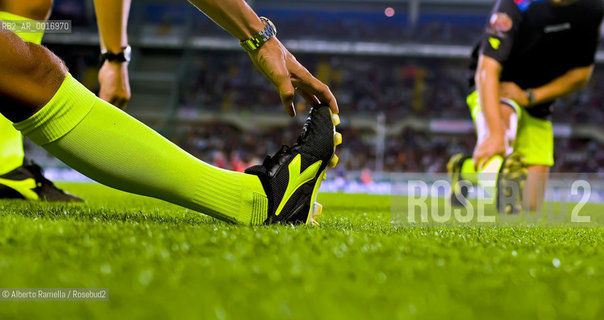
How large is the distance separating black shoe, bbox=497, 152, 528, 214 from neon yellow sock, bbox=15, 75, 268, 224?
164 centimetres

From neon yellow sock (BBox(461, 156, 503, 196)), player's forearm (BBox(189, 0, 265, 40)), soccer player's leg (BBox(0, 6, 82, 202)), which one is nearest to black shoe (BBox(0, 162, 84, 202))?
soccer player's leg (BBox(0, 6, 82, 202))

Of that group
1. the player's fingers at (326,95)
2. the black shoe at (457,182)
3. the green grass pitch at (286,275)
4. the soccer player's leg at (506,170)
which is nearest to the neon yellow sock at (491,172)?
the soccer player's leg at (506,170)

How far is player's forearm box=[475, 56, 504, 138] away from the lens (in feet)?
8.79

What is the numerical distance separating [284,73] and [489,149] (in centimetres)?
169

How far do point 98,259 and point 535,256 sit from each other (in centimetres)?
73

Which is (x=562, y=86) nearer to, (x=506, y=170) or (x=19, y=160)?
(x=506, y=170)

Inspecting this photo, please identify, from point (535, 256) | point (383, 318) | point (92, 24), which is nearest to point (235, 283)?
point (383, 318)

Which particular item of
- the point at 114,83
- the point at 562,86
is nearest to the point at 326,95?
the point at 114,83

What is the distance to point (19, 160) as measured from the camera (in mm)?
2121

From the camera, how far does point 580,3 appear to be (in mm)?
3238

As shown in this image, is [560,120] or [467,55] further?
[467,55]

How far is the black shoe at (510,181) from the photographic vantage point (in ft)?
7.94

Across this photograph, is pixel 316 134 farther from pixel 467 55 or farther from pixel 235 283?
pixel 467 55

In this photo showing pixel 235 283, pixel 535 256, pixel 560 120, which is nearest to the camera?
pixel 235 283
